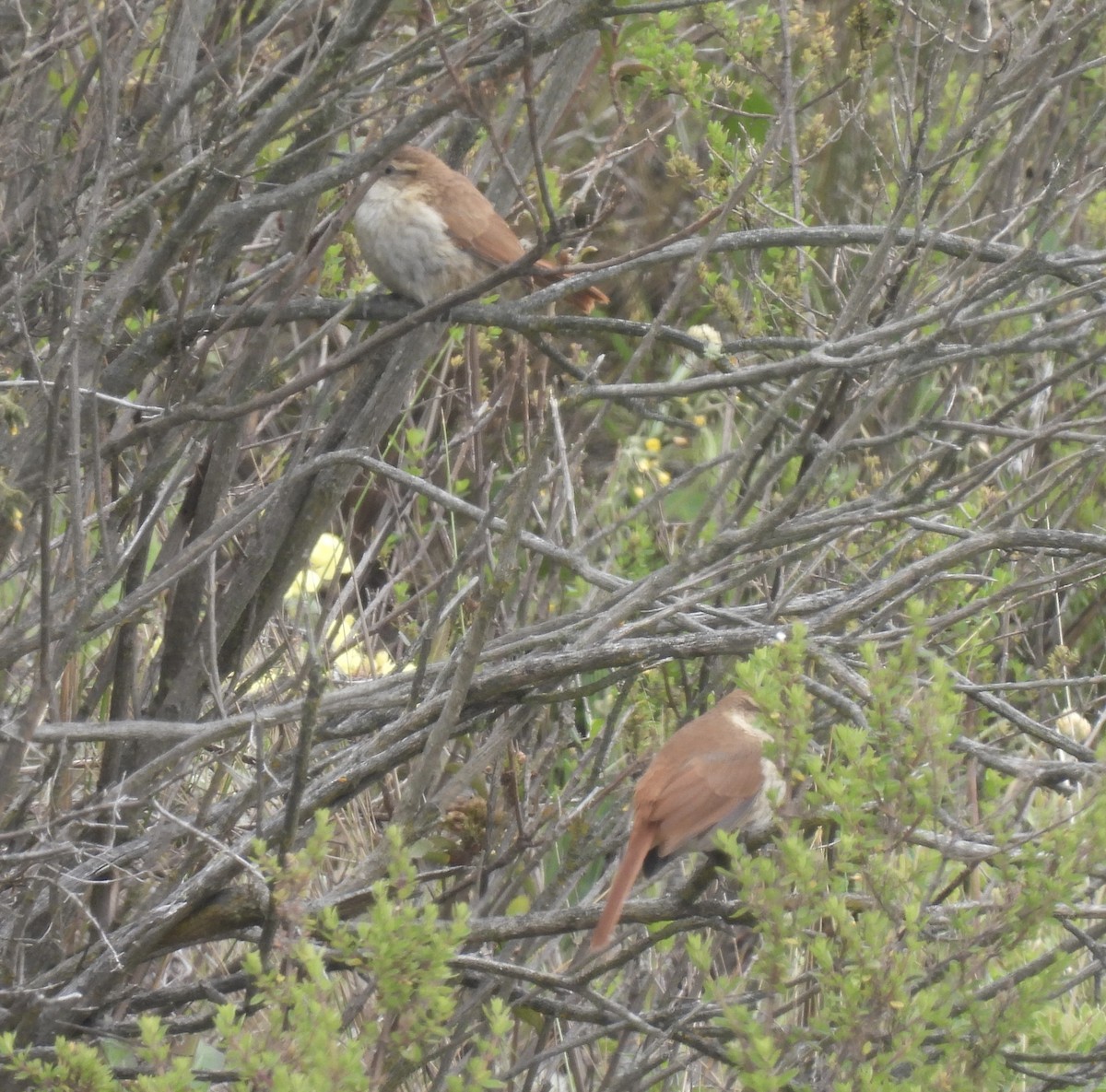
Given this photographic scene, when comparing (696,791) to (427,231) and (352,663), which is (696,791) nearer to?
(352,663)

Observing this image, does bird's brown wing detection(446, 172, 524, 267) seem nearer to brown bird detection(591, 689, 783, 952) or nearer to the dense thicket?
the dense thicket

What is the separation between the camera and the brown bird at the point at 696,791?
10.5ft

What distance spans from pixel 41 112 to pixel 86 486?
0.87 m

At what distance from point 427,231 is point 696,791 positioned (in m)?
2.10

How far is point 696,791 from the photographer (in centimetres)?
319

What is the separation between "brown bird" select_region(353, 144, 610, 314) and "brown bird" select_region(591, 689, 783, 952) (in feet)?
5.17

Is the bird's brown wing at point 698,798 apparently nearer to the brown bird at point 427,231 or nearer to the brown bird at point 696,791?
the brown bird at point 696,791

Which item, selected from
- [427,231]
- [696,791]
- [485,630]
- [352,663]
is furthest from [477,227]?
[485,630]

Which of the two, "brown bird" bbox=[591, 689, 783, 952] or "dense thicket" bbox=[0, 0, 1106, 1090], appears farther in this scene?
"brown bird" bbox=[591, 689, 783, 952]

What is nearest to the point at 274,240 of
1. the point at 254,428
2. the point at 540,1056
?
the point at 254,428

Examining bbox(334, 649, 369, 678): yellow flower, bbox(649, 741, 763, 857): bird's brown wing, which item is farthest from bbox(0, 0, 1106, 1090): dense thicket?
bbox(649, 741, 763, 857): bird's brown wing

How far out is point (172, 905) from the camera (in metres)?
2.90

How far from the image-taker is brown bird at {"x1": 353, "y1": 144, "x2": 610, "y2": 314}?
4.55 meters

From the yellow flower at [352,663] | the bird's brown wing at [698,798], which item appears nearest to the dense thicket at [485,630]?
the yellow flower at [352,663]
